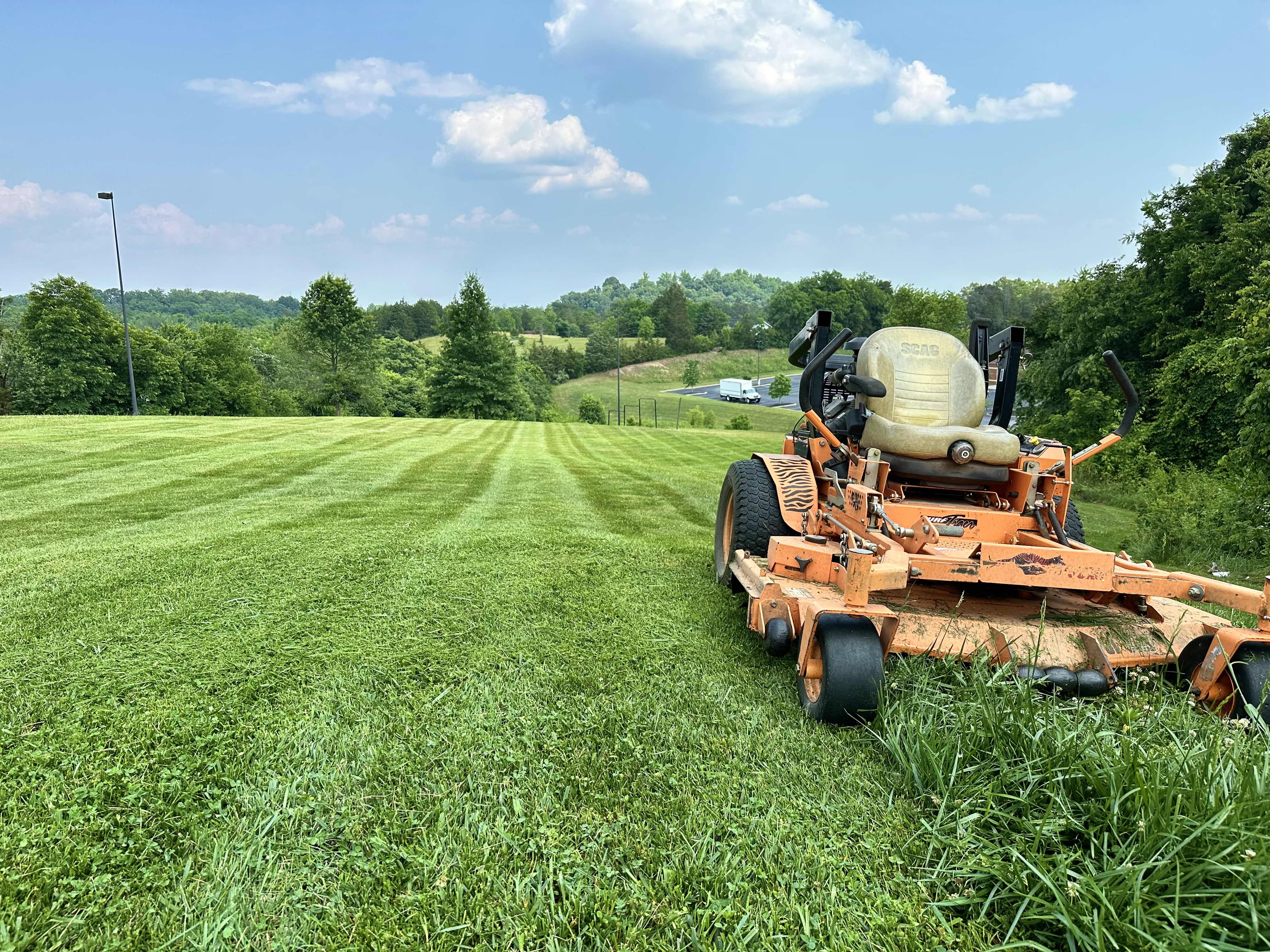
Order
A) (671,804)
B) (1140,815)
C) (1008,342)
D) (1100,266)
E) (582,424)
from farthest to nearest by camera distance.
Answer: (582,424), (1100,266), (1008,342), (671,804), (1140,815)

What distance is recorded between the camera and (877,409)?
4500 millimetres

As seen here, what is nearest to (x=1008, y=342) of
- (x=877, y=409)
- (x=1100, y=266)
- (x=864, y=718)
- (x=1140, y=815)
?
(x=877, y=409)

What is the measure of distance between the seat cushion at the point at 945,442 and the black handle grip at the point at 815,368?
0.53m

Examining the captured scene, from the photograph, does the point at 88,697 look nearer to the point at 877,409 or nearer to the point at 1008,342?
the point at 877,409

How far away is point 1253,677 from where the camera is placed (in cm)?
276

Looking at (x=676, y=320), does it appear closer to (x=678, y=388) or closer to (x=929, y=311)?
(x=678, y=388)

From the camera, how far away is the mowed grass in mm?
1850

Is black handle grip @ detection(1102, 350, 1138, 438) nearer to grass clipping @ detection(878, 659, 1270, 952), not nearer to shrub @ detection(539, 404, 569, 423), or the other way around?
grass clipping @ detection(878, 659, 1270, 952)

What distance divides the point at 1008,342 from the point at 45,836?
578 cm


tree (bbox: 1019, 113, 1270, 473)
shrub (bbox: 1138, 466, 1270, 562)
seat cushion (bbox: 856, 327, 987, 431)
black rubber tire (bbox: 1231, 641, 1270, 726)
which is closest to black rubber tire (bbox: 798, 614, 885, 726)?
black rubber tire (bbox: 1231, 641, 1270, 726)

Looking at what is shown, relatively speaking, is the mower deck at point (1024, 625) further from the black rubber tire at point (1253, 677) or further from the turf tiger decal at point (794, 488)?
the turf tiger decal at point (794, 488)

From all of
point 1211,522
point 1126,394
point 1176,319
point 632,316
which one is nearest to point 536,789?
point 1126,394

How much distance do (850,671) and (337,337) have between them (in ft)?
145

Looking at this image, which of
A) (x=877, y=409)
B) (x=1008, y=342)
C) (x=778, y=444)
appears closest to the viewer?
(x=877, y=409)
